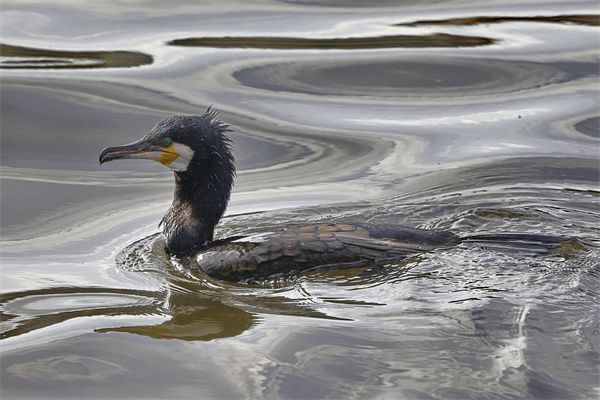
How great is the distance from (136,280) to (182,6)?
656cm

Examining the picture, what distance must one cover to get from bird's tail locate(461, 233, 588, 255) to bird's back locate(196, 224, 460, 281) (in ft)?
0.73

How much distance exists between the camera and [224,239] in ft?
27.5

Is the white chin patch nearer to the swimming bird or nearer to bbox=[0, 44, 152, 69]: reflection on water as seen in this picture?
the swimming bird

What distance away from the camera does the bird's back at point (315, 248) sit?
787 cm

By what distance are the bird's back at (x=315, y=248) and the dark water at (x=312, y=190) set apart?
107 mm

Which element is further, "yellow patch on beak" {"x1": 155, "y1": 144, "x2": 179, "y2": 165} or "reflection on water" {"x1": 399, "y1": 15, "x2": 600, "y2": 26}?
"reflection on water" {"x1": 399, "y1": 15, "x2": 600, "y2": 26}

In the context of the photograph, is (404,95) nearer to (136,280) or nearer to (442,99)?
(442,99)

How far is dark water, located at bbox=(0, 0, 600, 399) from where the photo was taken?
655 cm

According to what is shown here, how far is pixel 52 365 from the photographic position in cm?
670

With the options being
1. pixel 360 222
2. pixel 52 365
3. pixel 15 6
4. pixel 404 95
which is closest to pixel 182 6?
pixel 15 6

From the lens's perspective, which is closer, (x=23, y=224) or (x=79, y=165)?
(x=23, y=224)

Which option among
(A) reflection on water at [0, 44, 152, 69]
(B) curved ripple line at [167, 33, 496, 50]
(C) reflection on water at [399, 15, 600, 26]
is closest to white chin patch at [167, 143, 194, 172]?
(A) reflection on water at [0, 44, 152, 69]

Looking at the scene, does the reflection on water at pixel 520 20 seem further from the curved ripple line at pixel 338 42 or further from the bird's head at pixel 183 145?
the bird's head at pixel 183 145

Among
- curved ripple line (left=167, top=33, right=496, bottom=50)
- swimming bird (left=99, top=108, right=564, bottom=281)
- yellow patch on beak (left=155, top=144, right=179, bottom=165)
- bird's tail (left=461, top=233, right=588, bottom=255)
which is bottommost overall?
bird's tail (left=461, top=233, right=588, bottom=255)
